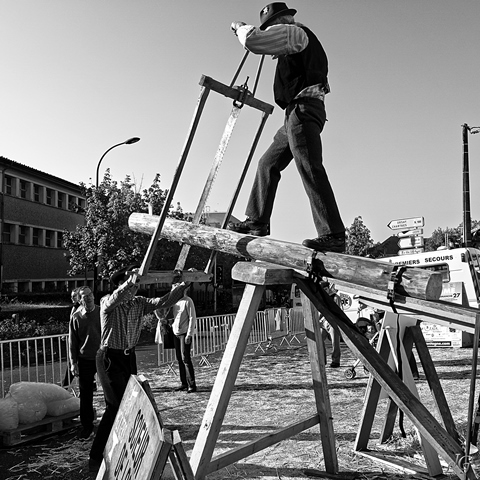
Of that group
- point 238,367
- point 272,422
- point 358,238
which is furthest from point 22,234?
point 238,367

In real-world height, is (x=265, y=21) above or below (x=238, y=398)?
above

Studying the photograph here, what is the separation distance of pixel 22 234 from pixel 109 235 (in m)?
13.4

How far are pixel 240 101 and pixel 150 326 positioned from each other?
673 inches

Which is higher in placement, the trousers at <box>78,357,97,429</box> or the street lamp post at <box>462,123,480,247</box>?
the street lamp post at <box>462,123,480,247</box>

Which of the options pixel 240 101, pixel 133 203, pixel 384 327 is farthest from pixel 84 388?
pixel 133 203

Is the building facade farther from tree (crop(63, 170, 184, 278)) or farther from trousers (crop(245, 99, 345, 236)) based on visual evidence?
trousers (crop(245, 99, 345, 236))

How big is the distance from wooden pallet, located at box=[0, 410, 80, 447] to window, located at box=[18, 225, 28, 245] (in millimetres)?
30163

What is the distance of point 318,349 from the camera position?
495 centimetres

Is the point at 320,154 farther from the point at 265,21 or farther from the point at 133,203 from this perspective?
the point at 133,203

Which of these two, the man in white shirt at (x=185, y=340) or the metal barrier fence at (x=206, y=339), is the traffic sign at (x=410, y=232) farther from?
the man in white shirt at (x=185, y=340)

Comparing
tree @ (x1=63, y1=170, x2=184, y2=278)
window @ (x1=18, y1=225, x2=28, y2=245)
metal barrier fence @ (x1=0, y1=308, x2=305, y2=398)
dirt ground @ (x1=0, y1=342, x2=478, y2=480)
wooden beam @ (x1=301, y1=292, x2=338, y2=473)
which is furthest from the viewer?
window @ (x1=18, y1=225, x2=28, y2=245)

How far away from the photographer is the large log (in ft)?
10.5

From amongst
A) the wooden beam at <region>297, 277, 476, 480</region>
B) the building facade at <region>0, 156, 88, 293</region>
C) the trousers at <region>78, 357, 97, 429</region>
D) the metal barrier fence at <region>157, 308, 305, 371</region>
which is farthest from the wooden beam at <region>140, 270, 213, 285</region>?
the building facade at <region>0, 156, 88, 293</region>

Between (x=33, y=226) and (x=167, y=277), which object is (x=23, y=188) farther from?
(x=167, y=277)
